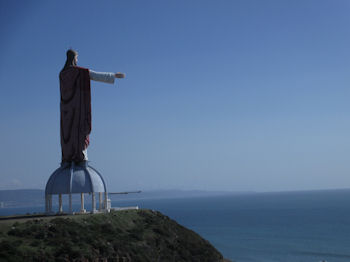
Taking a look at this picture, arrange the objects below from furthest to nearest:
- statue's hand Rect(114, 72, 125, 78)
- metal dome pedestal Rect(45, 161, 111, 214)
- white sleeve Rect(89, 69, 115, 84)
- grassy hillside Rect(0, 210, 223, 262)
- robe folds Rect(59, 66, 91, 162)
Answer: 1. statue's hand Rect(114, 72, 125, 78)
2. white sleeve Rect(89, 69, 115, 84)
3. robe folds Rect(59, 66, 91, 162)
4. metal dome pedestal Rect(45, 161, 111, 214)
5. grassy hillside Rect(0, 210, 223, 262)

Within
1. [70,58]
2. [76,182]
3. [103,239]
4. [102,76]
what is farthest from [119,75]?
[103,239]

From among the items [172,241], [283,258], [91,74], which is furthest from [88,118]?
[283,258]

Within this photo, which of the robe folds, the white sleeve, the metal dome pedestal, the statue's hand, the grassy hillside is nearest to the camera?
the grassy hillside

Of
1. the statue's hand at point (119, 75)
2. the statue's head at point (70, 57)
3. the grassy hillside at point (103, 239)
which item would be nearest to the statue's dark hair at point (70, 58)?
the statue's head at point (70, 57)

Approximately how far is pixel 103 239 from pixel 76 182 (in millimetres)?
7750

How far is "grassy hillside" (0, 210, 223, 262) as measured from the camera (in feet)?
75.9

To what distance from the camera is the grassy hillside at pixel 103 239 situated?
75.9ft

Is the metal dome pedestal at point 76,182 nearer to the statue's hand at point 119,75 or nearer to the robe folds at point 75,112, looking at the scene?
the robe folds at point 75,112

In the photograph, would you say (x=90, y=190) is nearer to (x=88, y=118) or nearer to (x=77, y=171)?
(x=77, y=171)

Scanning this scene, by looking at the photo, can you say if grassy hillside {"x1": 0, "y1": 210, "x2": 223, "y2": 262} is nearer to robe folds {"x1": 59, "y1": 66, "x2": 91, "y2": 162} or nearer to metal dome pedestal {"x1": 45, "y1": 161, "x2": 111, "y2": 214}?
metal dome pedestal {"x1": 45, "y1": 161, "x2": 111, "y2": 214}

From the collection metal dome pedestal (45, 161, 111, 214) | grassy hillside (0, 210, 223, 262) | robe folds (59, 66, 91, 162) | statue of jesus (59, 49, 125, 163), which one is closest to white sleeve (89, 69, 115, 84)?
statue of jesus (59, 49, 125, 163)

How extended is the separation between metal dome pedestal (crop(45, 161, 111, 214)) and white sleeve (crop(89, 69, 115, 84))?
24.6ft

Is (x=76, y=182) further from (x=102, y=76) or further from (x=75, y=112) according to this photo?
(x=102, y=76)

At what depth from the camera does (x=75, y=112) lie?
35.1 metres
